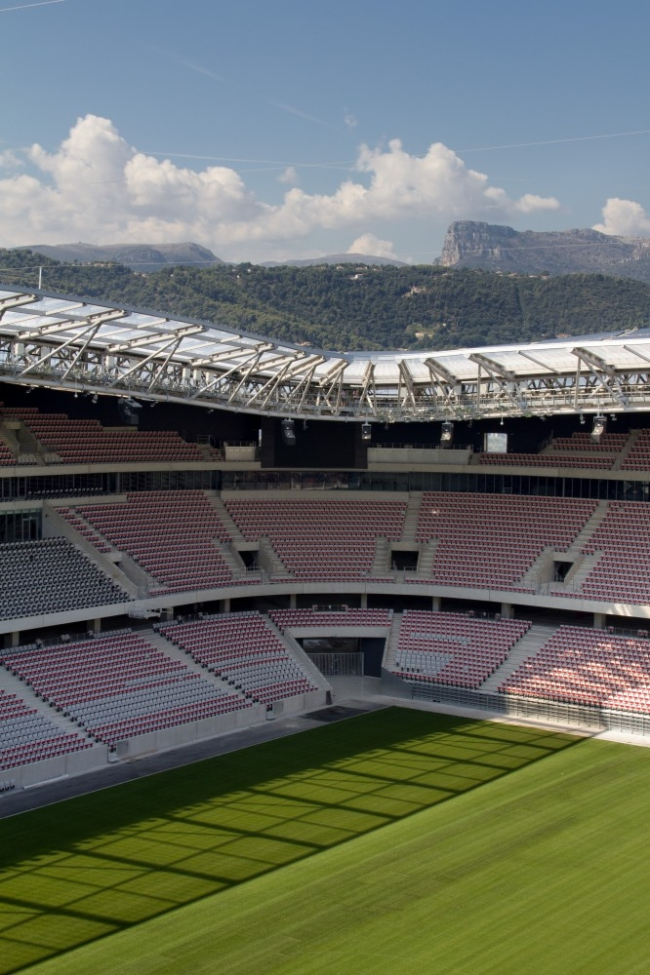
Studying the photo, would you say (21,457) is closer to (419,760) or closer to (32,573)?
(32,573)

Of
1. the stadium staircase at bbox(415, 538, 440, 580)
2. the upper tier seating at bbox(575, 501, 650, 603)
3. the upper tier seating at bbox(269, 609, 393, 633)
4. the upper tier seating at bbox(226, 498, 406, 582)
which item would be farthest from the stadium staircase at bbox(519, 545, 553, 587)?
the upper tier seating at bbox(226, 498, 406, 582)

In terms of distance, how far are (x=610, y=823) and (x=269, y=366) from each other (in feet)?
70.2

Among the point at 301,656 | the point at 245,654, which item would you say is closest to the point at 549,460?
the point at 301,656

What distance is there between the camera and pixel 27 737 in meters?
29.8

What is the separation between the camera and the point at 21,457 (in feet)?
130

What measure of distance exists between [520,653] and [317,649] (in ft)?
26.6

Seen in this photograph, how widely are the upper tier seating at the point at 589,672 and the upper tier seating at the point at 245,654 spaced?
7373 millimetres

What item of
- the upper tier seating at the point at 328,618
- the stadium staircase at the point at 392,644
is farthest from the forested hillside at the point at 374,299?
the stadium staircase at the point at 392,644

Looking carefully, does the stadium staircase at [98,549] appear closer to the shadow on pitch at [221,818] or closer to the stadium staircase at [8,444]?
the stadium staircase at [8,444]

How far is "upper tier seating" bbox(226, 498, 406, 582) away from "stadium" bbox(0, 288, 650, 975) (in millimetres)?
165

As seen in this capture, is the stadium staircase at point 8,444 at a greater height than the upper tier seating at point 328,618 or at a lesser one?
greater

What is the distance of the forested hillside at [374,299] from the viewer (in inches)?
4134

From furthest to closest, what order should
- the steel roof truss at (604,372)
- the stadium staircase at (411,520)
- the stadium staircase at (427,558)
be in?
the stadium staircase at (411,520)
the stadium staircase at (427,558)
the steel roof truss at (604,372)

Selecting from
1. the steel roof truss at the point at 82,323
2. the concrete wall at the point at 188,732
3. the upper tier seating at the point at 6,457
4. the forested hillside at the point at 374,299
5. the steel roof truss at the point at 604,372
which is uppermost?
the forested hillside at the point at 374,299
